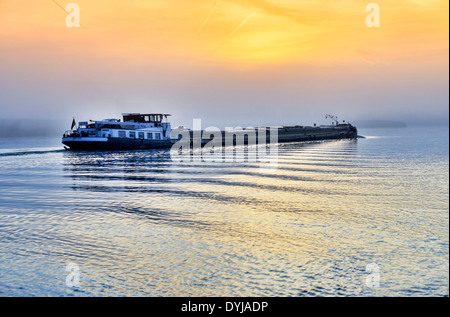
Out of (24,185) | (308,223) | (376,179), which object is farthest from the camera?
→ (376,179)

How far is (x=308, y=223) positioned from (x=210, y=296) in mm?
7823

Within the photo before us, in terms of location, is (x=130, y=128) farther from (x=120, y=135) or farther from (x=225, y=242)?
(x=225, y=242)

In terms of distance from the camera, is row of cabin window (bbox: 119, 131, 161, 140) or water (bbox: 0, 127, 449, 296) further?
row of cabin window (bbox: 119, 131, 161, 140)

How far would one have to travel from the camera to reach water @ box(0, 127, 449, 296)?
9898 millimetres

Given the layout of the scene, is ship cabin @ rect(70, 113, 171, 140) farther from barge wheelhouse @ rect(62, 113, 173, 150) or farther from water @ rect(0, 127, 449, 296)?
water @ rect(0, 127, 449, 296)

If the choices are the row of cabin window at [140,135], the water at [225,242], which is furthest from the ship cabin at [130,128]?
the water at [225,242]

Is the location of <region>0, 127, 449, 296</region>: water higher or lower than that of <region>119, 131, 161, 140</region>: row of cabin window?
lower

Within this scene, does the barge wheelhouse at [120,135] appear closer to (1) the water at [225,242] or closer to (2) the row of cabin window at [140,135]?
(2) the row of cabin window at [140,135]

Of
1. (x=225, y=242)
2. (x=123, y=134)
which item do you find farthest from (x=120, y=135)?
(x=225, y=242)

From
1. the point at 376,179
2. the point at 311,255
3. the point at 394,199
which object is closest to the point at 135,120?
the point at 376,179

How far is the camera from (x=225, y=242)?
13.4 metres

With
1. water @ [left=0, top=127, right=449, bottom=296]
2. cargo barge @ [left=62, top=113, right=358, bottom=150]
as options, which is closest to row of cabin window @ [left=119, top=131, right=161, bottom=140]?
cargo barge @ [left=62, top=113, right=358, bottom=150]

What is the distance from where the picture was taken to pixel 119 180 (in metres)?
31.5
